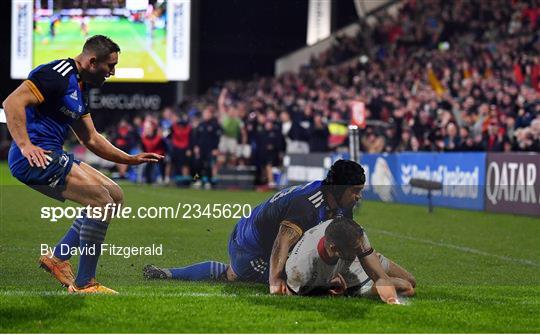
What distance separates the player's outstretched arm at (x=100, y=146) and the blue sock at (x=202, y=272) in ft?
3.23

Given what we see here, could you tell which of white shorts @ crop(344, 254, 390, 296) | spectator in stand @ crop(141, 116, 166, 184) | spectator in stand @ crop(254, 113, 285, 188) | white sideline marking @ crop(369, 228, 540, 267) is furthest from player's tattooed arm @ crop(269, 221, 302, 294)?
spectator in stand @ crop(141, 116, 166, 184)

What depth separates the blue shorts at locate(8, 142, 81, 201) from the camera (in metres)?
7.14

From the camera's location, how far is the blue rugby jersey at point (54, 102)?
6.96m

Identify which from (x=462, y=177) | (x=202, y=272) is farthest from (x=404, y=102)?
(x=202, y=272)

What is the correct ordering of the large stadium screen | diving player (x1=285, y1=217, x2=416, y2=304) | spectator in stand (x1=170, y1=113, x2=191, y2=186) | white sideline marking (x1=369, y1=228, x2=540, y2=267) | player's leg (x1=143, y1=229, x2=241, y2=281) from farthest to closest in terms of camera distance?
spectator in stand (x1=170, y1=113, x2=191, y2=186) < the large stadium screen < white sideline marking (x1=369, y1=228, x2=540, y2=267) < player's leg (x1=143, y1=229, x2=241, y2=281) < diving player (x1=285, y1=217, x2=416, y2=304)

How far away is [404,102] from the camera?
24.3 meters

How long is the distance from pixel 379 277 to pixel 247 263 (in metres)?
1.10

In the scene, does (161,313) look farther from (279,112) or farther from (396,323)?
(279,112)

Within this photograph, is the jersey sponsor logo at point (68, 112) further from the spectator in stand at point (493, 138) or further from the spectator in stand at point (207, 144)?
the spectator in stand at point (207, 144)

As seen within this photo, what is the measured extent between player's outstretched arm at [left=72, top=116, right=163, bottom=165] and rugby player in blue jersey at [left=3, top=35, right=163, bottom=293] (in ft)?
0.54

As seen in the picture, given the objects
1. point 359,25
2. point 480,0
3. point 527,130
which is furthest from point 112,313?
point 359,25

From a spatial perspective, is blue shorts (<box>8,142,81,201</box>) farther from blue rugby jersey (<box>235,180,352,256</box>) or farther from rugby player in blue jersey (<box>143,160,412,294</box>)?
blue rugby jersey (<box>235,180,352,256</box>)

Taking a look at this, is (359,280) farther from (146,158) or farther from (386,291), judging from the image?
(146,158)

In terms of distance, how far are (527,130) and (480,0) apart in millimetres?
10732
